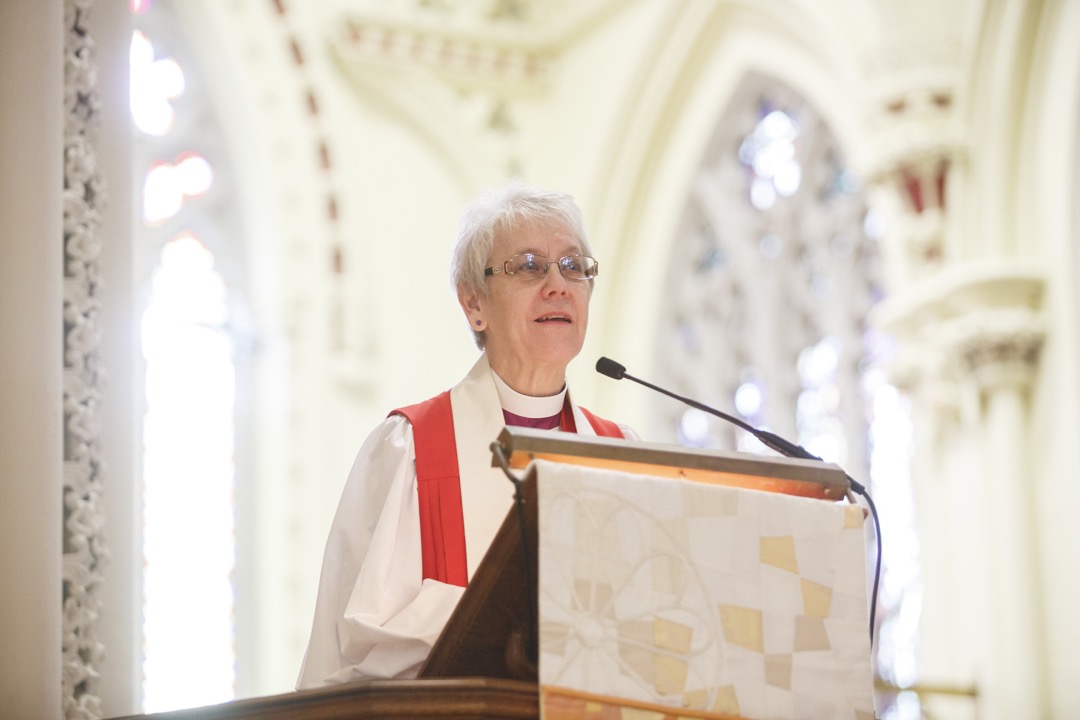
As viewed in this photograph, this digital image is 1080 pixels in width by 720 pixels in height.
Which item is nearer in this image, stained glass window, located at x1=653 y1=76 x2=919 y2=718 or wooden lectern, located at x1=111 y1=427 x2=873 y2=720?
wooden lectern, located at x1=111 y1=427 x2=873 y2=720

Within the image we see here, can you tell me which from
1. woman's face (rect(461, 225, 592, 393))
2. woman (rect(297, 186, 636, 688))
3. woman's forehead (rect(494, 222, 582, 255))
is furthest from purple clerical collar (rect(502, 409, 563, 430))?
woman's forehead (rect(494, 222, 582, 255))

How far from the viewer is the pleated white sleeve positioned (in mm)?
2803

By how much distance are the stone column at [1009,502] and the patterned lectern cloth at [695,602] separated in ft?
13.9

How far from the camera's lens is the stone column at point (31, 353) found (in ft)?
9.32

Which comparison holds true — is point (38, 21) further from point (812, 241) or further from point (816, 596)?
point (812, 241)

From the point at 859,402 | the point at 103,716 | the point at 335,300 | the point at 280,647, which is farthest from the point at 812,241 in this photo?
the point at 103,716

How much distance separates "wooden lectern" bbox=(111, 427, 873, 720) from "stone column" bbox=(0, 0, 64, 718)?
1.77 feet

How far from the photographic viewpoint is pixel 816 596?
8.82ft

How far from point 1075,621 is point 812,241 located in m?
3.02

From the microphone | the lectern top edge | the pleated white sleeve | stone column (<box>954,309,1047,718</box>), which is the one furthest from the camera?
stone column (<box>954,309,1047,718</box>)

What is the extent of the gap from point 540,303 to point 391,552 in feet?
2.00

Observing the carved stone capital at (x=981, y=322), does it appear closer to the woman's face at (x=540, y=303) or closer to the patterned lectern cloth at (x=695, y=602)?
the woman's face at (x=540, y=303)

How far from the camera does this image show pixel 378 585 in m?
2.91

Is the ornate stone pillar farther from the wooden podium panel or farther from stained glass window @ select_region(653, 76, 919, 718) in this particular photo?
the wooden podium panel
